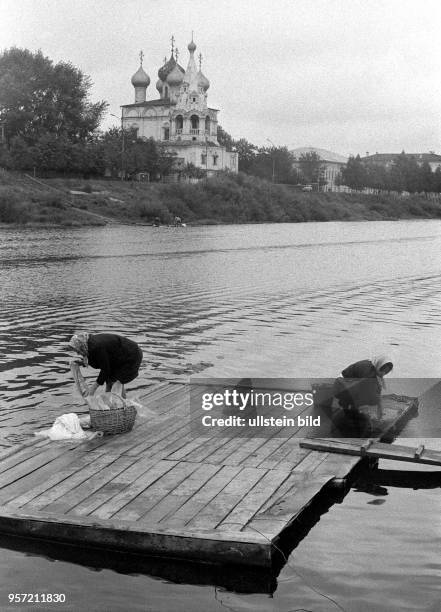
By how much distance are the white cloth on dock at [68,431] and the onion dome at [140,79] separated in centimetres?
13868

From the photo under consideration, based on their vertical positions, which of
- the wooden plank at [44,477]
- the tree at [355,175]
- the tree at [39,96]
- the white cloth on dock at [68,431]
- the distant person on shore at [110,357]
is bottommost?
the wooden plank at [44,477]

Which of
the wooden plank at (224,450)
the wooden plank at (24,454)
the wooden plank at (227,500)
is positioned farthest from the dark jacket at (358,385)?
the wooden plank at (24,454)

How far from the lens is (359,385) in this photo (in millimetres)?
11609

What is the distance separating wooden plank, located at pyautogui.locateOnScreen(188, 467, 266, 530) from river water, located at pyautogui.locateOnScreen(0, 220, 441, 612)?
2.13ft

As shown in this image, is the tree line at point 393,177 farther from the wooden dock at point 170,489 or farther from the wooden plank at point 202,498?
the wooden plank at point 202,498

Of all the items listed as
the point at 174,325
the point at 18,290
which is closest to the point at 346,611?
the point at 174,325

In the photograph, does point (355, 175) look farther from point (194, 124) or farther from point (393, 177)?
point (194, 124)

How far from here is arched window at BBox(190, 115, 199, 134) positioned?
132500mm

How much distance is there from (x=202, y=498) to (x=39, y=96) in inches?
3860

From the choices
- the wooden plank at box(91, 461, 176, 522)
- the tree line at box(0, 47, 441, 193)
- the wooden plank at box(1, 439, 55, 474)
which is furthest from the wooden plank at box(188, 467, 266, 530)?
the tree line at box(0, 47, 441, 193)

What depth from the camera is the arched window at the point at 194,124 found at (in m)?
132

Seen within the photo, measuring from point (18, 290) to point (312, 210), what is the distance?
272 ft

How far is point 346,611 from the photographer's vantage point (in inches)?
284

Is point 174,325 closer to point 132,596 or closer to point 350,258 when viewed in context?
point 132,596
